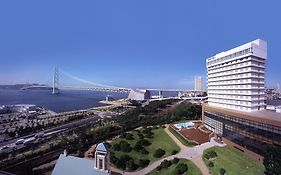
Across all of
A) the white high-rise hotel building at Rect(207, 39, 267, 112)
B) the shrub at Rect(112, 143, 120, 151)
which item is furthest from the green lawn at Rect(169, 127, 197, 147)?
the white high-rise hotel building at Rect(207, 39, 267, 112)

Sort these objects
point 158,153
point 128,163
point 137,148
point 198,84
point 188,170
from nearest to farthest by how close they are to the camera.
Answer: point 188,170 < point 128,163 < point 158,153 < point 137,148 < point 198,84

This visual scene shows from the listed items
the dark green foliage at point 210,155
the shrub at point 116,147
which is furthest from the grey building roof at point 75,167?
the dark green foliage at point 210,155

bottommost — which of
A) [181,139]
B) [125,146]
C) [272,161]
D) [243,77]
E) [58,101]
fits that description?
[125,146]

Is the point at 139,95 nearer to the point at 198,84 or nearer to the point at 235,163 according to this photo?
the point at 198,84

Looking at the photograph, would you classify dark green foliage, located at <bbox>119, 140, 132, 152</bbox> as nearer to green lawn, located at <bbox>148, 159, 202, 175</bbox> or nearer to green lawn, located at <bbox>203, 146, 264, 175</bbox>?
green lawn, located at <bbox>148, 159, 202, 175</bbox>

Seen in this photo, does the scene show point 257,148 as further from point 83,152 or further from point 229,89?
point 83,152

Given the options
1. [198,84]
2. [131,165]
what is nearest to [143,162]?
[131,165]
